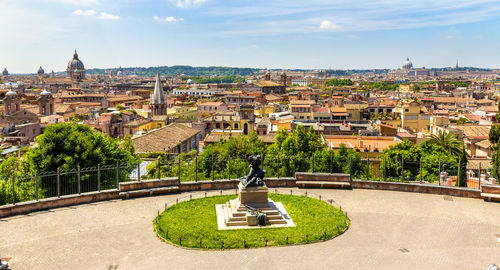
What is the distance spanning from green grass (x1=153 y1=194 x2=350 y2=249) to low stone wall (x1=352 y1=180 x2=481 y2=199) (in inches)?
134

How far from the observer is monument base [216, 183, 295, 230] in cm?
1504

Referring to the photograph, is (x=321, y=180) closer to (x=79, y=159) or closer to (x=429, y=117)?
(x=79, y=159)

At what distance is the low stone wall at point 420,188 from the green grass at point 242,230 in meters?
3.41

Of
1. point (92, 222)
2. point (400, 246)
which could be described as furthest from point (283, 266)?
point (92, 222)

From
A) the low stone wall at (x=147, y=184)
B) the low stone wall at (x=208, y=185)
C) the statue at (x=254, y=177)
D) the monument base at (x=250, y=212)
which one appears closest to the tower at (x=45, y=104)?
the low stone wall at (x=147, y=184)

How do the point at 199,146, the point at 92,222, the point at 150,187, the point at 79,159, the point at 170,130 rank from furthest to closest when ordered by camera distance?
the point at 199,146, the point at 170,130, the point at 79,159, the point at 150,187, the point at 92,222

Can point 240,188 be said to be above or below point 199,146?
above

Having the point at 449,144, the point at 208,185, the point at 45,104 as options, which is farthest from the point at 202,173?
the point at 45,104

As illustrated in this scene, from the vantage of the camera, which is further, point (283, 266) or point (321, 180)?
point (321, 180)

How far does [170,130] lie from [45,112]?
47.6 m

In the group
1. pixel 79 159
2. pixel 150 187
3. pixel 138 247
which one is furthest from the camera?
pixel 79 159

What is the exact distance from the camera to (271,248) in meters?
13.2

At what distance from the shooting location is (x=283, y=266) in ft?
39.2

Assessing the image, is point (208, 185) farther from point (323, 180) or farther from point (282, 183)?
point (323, 180)
